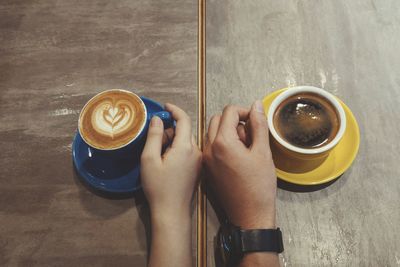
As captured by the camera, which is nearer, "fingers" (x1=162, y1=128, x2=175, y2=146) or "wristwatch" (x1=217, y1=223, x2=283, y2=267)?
"wristwatch" (x1=217, y1=223, x2=283, y2=267)

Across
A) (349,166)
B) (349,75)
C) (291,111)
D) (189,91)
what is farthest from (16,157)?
(349,75)

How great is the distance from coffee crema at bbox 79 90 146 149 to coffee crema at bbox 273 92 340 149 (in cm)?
37

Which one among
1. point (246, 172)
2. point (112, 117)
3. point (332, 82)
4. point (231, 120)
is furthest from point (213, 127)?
point (332, 82)

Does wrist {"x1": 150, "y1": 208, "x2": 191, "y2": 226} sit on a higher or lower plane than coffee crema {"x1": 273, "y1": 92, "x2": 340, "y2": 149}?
lower

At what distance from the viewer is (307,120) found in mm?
856

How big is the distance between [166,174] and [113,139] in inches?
6.2

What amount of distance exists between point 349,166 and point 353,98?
0.80ft

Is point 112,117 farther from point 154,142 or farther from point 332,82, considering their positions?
point 332,82

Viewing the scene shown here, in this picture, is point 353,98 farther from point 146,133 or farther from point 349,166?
point 146,133

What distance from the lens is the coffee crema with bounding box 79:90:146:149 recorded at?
786 millimetres

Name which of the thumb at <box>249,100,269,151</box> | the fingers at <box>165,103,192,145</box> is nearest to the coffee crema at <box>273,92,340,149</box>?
the thumb at <box>249,100,269,151</box>

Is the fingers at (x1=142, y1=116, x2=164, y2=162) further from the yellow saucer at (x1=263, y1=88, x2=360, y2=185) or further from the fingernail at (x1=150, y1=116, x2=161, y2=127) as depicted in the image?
the yellow saucer at (x1=263, y1=88, x2=360, y2=185)

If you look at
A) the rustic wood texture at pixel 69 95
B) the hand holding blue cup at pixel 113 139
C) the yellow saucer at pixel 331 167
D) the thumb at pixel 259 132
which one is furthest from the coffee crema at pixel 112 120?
the yellow saucer at pixel 331 167

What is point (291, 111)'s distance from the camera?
0.86 m
